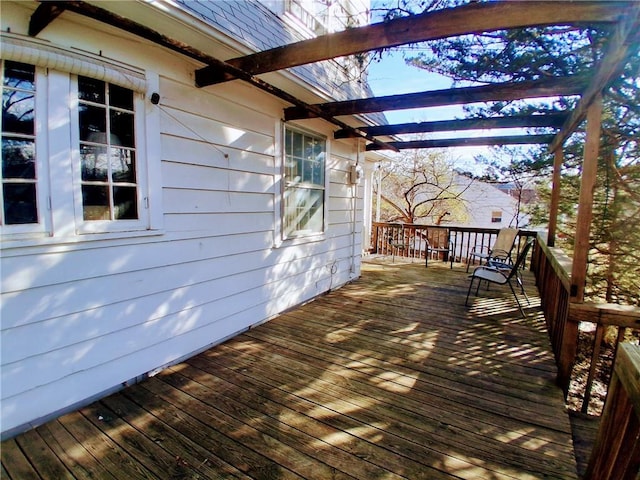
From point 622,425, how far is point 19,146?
3241 mm

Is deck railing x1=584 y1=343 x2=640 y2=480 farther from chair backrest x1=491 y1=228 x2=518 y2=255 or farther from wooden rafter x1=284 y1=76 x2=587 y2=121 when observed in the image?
chair backrest x1=491 y1=228 x2=518 y2=255

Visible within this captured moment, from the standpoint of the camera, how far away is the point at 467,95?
112 inches

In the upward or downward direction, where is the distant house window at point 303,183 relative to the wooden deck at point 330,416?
upward

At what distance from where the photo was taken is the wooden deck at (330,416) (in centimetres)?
173

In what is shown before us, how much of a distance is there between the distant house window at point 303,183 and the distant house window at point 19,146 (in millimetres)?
2349

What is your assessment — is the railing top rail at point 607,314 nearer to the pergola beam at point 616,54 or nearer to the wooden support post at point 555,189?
the pergola beam at point 616,54

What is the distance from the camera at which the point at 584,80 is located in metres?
2.46

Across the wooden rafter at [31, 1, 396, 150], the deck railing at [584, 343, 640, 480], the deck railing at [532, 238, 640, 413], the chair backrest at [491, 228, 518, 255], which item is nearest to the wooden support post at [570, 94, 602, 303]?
the deck railing at [532, 238, 640, 413]

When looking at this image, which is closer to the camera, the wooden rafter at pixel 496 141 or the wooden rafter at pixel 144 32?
the wooden rafter at pixel 144 32

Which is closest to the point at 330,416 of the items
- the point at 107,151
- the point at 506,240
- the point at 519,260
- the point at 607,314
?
the point at 607,314

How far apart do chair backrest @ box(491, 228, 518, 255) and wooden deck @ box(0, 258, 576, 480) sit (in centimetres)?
244

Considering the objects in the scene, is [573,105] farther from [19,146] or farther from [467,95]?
[19,146]

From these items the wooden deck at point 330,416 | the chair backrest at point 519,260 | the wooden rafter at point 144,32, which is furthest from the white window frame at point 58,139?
the chair backrest at point 519,260

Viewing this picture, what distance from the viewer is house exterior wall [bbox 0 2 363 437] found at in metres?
A: 1.92
